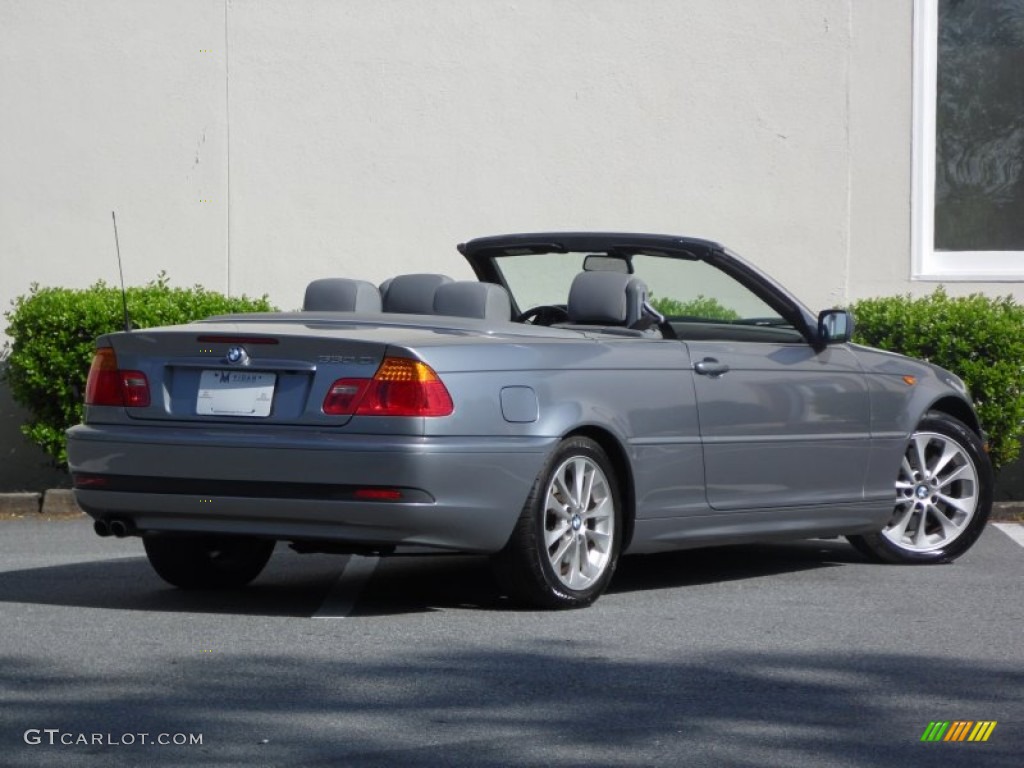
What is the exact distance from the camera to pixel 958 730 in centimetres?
531

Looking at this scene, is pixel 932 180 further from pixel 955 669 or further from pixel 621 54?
pixel 955 669

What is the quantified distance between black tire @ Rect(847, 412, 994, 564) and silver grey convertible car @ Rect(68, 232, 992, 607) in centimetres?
5

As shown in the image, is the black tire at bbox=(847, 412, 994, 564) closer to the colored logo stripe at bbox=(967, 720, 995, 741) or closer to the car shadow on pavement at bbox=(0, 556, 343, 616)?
the car shadow on pavement at bbox=(0, 556, 343, 616)

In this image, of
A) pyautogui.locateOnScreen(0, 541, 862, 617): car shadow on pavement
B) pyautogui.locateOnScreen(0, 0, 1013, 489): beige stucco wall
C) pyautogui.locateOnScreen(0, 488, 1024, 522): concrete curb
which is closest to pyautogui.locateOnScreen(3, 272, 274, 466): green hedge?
pyautogui.locateOnScreen(0, 488, 1024, 522): concrete curb

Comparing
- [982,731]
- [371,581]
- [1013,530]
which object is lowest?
[1013,530]

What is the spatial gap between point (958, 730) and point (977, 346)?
6961mm

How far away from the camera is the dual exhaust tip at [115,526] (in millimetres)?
7312

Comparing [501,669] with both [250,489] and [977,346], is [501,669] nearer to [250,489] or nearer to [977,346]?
[250,489]

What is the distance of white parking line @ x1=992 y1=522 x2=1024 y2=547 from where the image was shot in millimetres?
10602

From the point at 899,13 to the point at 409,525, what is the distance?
25.3 ft

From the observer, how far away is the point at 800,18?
13375 mm

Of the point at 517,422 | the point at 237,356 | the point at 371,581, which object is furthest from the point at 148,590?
the point at 517,422

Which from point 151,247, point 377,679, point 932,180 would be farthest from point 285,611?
point 932,180

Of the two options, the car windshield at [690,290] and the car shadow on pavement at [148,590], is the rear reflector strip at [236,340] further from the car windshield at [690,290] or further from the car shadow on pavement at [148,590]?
the car windshield at [690,290]
